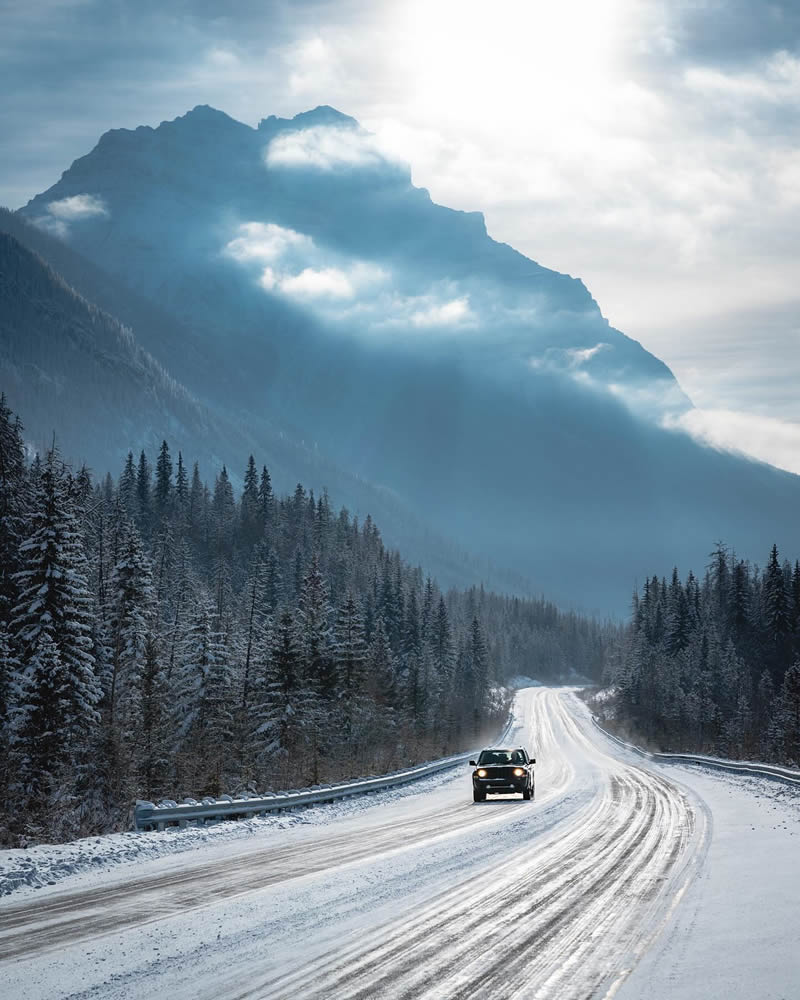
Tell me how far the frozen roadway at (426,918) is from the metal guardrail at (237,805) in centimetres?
Result: 105

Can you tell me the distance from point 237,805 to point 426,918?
38.4 feet

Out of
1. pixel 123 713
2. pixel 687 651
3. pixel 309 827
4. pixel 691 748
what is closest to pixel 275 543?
pixel 687 651

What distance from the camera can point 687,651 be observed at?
131500 millimetres

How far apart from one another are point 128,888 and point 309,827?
9737mm

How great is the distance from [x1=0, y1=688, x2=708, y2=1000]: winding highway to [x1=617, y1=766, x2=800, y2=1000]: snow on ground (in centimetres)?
32

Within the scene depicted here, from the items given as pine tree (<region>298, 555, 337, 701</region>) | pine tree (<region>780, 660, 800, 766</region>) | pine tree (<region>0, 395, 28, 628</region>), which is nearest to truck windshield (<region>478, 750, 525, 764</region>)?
pine tree (<region>0, 395, 28, 628</region>)

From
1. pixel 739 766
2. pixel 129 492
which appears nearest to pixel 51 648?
pixel 739 766

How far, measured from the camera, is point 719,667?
11819 cm

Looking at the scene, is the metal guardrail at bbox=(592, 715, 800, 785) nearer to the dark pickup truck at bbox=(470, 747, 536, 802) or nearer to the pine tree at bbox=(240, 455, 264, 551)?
the dark pickup truck at bbox=(470, 747, 536, 802)

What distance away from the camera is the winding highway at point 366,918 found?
9.30 metres

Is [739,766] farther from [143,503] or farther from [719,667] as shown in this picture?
[143,503]

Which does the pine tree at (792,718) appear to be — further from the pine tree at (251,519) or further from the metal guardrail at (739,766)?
the pine tree at (251,519)

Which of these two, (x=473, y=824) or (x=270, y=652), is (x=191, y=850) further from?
(x=270, y=652)

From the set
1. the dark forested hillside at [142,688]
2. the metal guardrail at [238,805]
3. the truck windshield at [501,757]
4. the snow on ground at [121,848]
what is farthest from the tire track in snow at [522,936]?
the truck windshield at [501,757]
